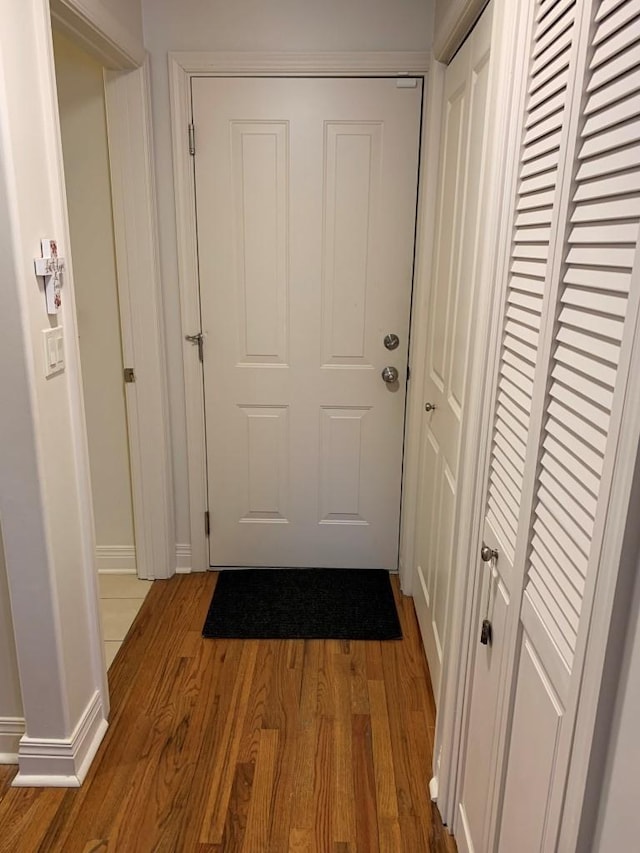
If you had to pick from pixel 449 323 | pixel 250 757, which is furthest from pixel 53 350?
pixel 250 757

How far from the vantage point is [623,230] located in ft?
2.47

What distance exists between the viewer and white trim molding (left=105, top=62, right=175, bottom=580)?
7.63ft

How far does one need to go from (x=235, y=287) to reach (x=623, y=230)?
6.42 feet

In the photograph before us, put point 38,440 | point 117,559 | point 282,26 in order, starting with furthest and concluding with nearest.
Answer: point 117,559 → point 282,26 → point 38,440

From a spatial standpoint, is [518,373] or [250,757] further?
[250,757]

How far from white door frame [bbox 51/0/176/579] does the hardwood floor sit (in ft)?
1.42

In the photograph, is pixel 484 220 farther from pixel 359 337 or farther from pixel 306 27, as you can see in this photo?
pixel 306 27

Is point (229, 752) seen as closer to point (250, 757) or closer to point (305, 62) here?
point (250, 757)

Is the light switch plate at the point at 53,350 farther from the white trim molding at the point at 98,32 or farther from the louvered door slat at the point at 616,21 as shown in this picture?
the louvered door slat at the point at 616,21

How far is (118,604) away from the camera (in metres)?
2.62

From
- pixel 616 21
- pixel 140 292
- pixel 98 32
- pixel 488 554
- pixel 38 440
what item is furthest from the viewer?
pixel 140 292

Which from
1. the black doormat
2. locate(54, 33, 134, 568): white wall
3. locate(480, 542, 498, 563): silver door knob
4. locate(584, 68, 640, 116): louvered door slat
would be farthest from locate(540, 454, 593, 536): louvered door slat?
locate(54, 33, 134, 568): white wall

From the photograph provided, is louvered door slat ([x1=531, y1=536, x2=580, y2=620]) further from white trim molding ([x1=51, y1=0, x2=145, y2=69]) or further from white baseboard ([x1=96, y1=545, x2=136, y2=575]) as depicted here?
white baseboard ([x1=96, y1=545, x2=136, y2=575])

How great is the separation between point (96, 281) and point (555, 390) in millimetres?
2089
